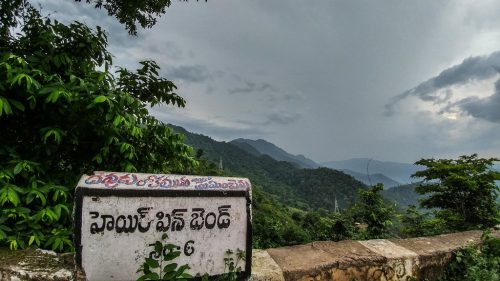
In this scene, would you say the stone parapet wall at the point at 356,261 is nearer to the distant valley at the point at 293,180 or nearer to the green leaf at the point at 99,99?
the green leaf at the point at 99,99

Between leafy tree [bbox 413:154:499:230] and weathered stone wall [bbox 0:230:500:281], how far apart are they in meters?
4.82

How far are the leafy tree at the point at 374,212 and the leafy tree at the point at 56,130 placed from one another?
183 inches

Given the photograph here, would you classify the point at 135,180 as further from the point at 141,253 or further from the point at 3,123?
the point at 3,123

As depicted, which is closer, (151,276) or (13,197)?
(151,276)

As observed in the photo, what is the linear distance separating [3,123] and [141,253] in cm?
185

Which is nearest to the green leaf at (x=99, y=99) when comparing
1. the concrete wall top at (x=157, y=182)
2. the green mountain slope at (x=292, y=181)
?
the concrete wall top at (x=157, y=182)

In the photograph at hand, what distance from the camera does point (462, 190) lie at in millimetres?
7902

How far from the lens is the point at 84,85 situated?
2.45m

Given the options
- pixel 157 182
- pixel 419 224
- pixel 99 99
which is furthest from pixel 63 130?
pixel 419 224

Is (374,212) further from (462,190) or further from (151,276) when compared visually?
(151,276)

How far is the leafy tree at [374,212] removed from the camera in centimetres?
645

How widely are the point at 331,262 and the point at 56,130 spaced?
7.59 feet

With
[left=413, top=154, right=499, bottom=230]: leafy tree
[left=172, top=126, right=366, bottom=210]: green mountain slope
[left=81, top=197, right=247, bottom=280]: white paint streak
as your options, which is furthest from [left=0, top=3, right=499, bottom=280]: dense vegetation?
[left=172, top=126, right=366, bottom=210]: green mountain slope

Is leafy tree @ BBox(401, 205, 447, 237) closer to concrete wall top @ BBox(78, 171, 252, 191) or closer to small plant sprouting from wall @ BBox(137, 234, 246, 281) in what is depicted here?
small plant sprouting from wall @ BBox(137, 234, 246, 281)
